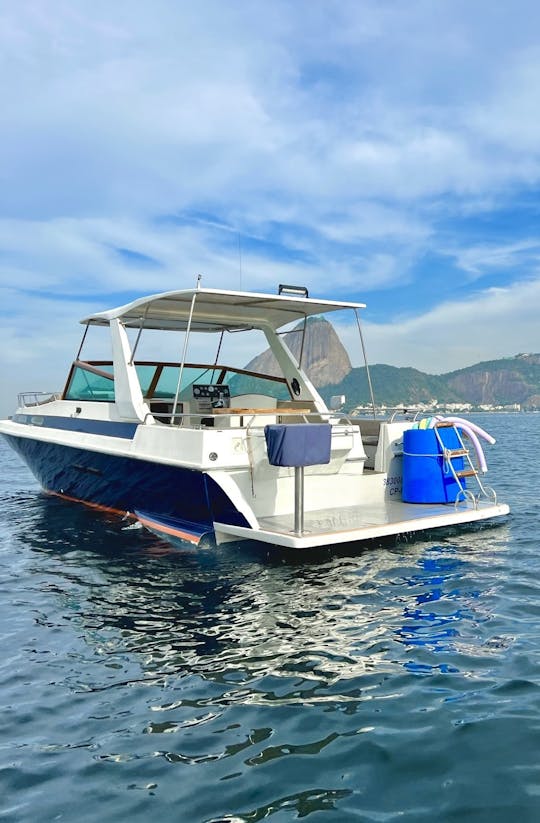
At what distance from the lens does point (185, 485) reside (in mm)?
6965

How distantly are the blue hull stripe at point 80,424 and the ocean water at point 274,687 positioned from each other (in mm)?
1819

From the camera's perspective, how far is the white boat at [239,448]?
6.55 m

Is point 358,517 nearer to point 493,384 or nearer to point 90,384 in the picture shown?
point 90,384

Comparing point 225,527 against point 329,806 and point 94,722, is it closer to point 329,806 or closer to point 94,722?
point 94,722

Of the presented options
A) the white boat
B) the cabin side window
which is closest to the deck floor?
the white boat

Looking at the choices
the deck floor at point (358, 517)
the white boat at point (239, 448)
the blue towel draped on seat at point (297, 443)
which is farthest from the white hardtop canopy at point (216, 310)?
the deck floor at point (358, 517)

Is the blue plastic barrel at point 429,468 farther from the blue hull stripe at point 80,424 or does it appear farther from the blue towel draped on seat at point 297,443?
the blue hull stripe at point 80,424

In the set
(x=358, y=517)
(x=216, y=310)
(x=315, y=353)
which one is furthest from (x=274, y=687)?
(x=315, y=353)

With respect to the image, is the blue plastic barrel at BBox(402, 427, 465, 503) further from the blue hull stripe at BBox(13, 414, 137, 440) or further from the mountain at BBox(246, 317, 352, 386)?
the blue hull stripe at BBox(13, 414, 137, 440)

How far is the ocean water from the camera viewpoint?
2.88 metres

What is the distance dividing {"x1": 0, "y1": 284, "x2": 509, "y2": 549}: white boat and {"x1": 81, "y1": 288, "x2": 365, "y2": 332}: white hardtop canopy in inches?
1.0

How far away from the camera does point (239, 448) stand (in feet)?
22.2

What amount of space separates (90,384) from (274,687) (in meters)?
6.58

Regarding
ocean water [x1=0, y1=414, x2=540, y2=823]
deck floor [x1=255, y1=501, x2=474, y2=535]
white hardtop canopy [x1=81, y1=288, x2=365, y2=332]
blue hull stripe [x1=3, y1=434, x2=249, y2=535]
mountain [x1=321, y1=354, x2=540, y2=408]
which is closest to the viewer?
ocean water [x1=0, y1=414, x2=540, y2=823]
